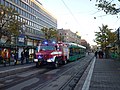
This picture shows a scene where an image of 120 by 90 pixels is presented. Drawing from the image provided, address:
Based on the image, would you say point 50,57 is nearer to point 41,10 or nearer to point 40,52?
point 40,52

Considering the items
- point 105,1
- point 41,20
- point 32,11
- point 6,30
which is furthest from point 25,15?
point 105,1

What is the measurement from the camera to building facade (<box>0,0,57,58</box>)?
62056mm

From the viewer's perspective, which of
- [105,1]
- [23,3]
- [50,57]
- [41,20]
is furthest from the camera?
[41,20]

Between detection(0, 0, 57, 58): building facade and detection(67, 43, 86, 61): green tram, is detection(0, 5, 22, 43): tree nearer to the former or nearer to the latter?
Answer: detection(67, 43, 86, 61): green tram

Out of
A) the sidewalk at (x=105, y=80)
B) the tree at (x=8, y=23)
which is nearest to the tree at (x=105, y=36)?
the tree at (x=8, y=23)

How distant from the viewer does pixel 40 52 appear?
2578 cm

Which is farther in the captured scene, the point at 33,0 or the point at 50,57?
the point at 33,0

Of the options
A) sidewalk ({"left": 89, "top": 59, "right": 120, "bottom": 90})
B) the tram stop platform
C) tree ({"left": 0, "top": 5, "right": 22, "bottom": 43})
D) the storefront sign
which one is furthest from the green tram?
the storefront sign

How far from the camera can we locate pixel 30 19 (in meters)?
75.8

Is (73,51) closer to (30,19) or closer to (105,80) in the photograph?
(105,80)

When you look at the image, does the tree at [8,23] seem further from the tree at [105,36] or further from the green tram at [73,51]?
the tree at [105,36]

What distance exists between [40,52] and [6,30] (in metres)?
12.0

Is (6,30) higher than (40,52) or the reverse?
higher

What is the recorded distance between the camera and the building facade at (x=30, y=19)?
6206 centimetres
